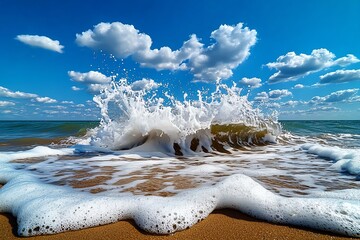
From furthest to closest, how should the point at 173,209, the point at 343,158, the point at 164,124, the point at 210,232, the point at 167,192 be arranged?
the point at 164,124 → the point at 343,158 → the point at 167,192 → the point at 173,209 → the point at 210,232

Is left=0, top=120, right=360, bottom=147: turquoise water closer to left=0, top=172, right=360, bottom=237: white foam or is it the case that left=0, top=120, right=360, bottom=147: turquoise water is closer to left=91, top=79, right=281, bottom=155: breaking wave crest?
left=91, top=79, right=281, bottom=155: breaking wave crest

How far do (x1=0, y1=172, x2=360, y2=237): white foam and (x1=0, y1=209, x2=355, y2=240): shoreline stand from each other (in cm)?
5

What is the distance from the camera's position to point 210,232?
1.57 m

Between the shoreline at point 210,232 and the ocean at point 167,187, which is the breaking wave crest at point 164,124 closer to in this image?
the ocean at point 167,187

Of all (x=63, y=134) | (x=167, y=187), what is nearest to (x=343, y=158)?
(x=167, y=187)

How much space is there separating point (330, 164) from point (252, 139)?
3.37m

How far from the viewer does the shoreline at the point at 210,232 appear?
59.9 inches

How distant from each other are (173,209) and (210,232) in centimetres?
33

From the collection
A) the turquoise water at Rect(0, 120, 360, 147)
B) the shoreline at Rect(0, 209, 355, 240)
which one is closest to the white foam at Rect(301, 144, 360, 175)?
the shoreline at Rect(0, 209, 355, 240)

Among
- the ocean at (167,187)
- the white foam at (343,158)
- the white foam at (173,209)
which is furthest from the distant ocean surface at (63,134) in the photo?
the white foam at (173,209)

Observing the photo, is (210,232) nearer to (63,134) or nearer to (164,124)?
(164,124)

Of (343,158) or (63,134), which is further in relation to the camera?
(63,134)

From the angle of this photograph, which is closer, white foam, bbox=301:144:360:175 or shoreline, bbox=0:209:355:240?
shoreline, bbox=0:209:355:240

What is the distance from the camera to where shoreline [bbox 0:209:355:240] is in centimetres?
152
